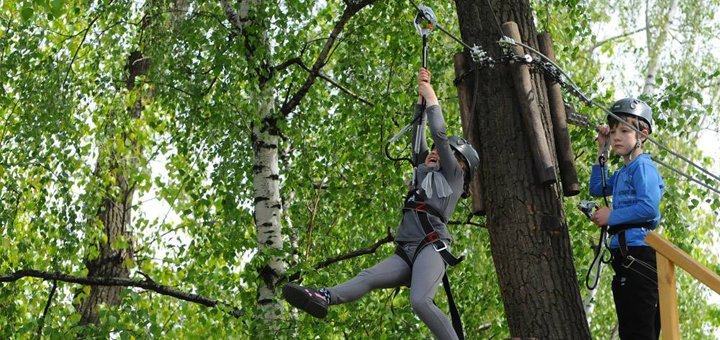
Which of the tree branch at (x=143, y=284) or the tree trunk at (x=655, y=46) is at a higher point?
the tree trunk at (x=655, y=46)

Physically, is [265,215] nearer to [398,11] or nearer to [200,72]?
[200,72]

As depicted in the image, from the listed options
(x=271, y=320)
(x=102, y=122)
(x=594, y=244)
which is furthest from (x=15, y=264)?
(x=594, y=244)

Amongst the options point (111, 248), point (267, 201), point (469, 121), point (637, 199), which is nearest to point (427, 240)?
point (469, 121)

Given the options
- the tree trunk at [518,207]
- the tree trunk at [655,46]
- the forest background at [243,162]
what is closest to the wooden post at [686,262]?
the tree trunk at [518,207]

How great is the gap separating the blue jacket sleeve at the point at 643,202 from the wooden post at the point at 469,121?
2.68ft

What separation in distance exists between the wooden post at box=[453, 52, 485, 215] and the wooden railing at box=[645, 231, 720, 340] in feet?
4.66

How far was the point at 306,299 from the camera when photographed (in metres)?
5.73

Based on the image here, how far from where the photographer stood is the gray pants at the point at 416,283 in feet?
19.2

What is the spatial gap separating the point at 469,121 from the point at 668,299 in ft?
5.91

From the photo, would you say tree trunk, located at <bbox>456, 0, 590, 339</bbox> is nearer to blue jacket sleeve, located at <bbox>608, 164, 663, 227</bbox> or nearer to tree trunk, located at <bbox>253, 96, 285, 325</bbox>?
blue jacket sleeve, located at <bbox>608, 164, 663, 227</bbox>

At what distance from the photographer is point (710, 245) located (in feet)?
52.0

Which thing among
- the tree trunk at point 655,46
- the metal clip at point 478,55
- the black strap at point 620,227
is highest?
the tree trunk at point 655,46

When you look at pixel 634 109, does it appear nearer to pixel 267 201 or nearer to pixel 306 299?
pixel 306 299

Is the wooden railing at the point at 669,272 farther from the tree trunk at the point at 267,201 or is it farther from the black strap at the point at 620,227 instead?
the tree trunk at the point at 267,201
